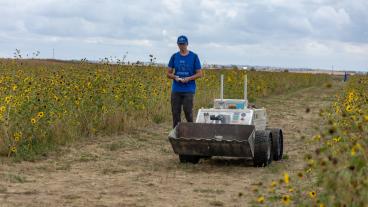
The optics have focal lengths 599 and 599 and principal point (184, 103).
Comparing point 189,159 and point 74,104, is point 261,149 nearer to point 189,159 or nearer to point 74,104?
point 189,159

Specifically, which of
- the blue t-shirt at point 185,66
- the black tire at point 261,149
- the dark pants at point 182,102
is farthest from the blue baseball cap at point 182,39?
the black tire at point 261,149

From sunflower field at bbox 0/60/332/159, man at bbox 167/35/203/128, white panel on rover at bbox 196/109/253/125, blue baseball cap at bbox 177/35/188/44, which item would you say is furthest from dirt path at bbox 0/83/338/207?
blue baseball cap at bbox 177/35/188/44

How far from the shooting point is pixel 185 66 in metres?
9.52

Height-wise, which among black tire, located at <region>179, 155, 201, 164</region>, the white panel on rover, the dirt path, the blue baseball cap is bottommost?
the dirt path

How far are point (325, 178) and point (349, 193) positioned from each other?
0.19 meters

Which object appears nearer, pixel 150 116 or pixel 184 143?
pixel 184 143

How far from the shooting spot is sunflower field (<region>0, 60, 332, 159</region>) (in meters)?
9.05

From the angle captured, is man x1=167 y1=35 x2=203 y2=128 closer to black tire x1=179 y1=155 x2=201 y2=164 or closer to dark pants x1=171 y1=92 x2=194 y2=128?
dark pants x1=171 y1=92 x2=194 y2=128

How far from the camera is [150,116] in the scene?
13750mm

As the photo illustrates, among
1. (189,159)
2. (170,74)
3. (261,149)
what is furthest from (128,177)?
(170,74)

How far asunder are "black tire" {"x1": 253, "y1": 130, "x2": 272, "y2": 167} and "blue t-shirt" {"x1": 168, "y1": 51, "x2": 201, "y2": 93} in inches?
65.1

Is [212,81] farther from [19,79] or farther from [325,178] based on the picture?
[325,178]

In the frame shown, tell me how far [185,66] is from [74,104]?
239 centimetres

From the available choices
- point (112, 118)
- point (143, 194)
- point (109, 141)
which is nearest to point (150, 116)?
point (112, 118)
